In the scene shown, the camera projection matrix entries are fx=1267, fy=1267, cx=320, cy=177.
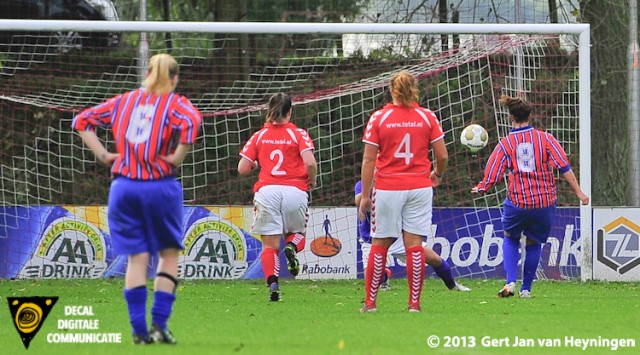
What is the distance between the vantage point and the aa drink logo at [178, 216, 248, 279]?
49.6ft

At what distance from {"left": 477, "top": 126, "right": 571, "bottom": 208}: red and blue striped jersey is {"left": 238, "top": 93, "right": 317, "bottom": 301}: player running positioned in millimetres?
1626

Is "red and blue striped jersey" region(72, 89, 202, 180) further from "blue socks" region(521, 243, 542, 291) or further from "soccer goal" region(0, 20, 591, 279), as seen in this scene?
"soccer goal" region(0, 20, 591, 279)

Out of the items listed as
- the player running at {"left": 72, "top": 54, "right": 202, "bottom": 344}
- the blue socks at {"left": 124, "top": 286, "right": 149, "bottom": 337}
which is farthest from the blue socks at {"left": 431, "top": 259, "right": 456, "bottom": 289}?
the blue socks at {"left": 124, "top": 286, "right": 149, "bottom": 337}

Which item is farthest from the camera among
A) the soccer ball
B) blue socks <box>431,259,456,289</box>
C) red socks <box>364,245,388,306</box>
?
the soccer ball

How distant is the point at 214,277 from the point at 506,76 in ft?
14.0

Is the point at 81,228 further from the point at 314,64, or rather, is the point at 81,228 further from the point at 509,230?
the point at 509,230

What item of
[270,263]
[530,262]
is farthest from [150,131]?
[530,262]

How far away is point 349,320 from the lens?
8836 mm

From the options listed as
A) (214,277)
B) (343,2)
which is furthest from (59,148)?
(343,2)

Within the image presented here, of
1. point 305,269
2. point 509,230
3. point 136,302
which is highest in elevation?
point 136,302

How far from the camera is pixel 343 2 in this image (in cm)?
1966

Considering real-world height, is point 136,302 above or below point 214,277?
above

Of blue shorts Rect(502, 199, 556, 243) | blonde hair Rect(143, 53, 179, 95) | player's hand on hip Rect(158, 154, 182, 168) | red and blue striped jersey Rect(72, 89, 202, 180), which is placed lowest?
blue shorts Rect(502, 199, 556, 243)

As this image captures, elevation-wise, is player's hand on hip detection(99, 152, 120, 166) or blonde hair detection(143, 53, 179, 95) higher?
blonde hair detection(143, 53, 179, 95)
